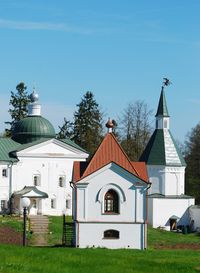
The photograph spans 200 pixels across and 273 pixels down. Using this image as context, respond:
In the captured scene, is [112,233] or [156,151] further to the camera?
[156,151]

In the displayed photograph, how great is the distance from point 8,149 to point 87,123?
22590 millimetres

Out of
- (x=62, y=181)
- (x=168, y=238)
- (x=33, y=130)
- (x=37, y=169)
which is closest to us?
(x=168, y=238)

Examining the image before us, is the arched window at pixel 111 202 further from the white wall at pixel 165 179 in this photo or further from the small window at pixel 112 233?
the white wall at pixel 165 179

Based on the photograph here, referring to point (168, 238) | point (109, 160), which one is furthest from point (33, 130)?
point (109, 160)

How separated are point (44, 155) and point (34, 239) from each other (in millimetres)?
16883

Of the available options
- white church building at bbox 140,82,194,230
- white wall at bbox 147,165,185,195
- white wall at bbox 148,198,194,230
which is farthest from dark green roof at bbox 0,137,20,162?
white wall at bbox 148,198,194,230

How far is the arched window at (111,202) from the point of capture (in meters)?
30.4

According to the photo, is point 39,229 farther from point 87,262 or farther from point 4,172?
point 87,262

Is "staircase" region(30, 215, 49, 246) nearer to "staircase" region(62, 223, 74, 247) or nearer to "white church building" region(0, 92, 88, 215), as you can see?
"staircase" region(62, 223, 74, 247)

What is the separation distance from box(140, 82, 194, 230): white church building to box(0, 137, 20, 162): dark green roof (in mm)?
10293

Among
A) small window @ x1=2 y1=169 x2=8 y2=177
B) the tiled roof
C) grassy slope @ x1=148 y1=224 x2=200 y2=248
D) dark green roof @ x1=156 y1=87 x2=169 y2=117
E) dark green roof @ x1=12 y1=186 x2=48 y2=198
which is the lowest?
grassy slope @ x1=148 y1=224 x2=200 y2=248

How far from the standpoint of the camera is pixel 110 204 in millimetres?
30406

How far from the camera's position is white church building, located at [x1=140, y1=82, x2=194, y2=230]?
1940 inches

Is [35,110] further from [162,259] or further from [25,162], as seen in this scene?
[162,259]
